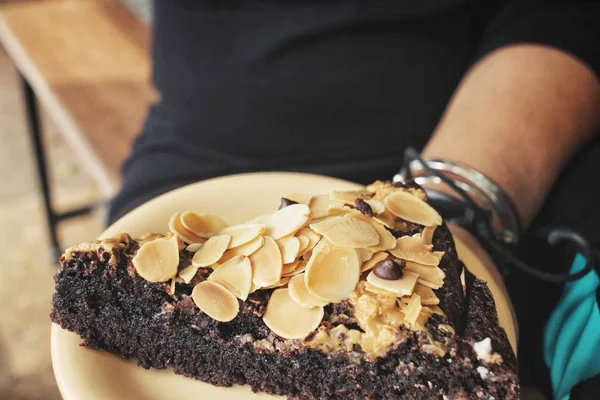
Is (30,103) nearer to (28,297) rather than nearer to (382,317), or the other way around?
(28,297)

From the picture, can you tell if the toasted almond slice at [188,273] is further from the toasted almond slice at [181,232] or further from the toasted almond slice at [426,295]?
the toasted almond slice at [426,295]

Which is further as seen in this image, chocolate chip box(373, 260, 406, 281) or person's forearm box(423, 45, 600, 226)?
person's forearm box(423, 45, 600, 226)

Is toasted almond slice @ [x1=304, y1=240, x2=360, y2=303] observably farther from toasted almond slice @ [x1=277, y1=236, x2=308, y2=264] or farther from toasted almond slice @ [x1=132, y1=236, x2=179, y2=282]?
toasted almond slice @ [x1=132, y1=236, x2=179, y2=282]

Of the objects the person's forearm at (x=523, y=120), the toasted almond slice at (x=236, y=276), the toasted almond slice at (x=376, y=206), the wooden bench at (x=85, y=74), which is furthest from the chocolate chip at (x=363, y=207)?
the wooden bench at (x=85, y=74)

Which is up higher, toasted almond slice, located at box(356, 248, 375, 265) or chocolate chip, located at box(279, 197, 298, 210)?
toasted almond slice, located at box(356, 248, 375, 265)

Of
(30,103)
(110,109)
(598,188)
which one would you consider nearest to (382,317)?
(598,188)

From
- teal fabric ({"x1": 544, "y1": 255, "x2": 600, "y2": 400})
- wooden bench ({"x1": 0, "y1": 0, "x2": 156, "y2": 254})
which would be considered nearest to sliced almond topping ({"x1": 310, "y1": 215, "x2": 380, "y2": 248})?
teal fabric ({"x1": 544, "y1": 255, "x2": 600, "y2": 400})
